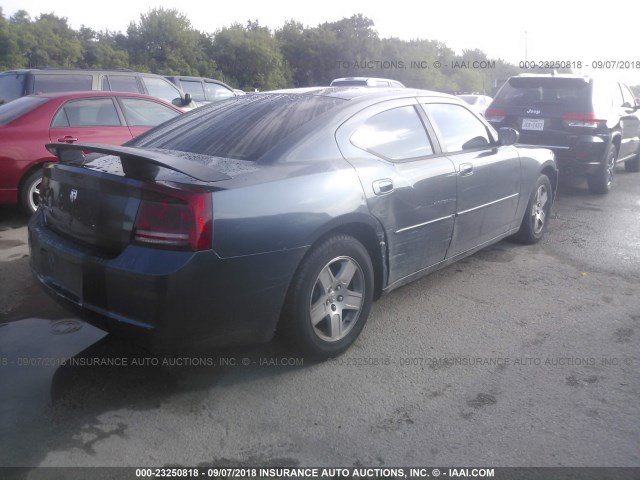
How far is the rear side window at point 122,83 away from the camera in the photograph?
9688 mm

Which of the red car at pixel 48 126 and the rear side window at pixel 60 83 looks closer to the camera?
the red car at pixel 48 126

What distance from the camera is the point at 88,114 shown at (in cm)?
696

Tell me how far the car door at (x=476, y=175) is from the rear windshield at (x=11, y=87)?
715 centimetres

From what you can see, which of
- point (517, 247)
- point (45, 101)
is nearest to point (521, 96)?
point (517, 247)

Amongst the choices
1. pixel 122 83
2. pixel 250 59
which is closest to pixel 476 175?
pixel 122 83

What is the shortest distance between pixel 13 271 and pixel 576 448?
434cm

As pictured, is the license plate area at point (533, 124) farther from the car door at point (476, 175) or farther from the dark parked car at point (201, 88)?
the dark parked car at point (201, 88)

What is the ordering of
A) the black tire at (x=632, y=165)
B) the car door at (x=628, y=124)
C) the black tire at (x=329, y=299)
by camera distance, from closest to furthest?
the black tire at (x=329, y=299) → the car door at (x=628, y=124) → the black tire at (x=632, y=165)

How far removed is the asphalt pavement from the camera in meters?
2.71

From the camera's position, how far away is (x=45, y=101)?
6.63 m

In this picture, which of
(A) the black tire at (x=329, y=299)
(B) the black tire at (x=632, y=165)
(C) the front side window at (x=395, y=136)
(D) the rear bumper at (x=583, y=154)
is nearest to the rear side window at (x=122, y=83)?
(D) the rear bumper at (x=583, y=154)

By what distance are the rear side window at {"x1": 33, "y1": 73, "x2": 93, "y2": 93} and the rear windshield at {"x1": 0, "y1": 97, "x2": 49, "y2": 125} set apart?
2543 mm

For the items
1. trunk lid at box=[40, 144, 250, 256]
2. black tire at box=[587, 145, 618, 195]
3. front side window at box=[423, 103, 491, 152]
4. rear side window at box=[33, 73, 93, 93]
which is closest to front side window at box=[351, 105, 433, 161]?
front side window at box=[423, 103, 491, 152]

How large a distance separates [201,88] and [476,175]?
38.5 ft
